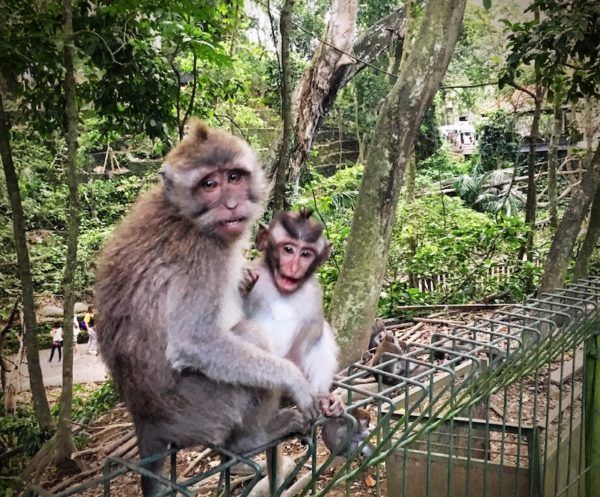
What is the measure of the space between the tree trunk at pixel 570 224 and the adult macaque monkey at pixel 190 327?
12.1ft

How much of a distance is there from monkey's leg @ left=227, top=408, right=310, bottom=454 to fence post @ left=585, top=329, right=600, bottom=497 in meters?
1.61

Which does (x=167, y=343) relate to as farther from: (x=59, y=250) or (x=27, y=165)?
(x=59, y=250)

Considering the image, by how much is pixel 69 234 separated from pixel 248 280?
7.34 ft

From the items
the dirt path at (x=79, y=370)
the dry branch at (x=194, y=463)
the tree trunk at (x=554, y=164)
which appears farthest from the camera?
the dirt path at (x=79, y=370)

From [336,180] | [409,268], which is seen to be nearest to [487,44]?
[336,180]

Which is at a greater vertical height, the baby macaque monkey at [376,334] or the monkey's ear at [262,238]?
the monkey's ear at [262,238]

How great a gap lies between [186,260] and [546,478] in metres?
1.86

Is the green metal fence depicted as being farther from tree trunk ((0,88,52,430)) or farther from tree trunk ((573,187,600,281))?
tree trunk ((0,88,52,430))

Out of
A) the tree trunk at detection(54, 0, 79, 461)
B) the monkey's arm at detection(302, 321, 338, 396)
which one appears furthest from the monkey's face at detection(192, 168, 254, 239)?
the tree trunk at detection(54, 0, 79, 461)

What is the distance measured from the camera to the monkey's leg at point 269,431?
6.94 ft

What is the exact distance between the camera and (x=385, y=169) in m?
4.50

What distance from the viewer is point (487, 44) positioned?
11609 millimetres

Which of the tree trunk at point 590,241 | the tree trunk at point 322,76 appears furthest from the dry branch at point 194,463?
the tree trunk at point 590,241

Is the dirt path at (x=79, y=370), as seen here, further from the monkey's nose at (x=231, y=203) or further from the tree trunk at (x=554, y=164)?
the monkey's nose at (x=231, y=203)
